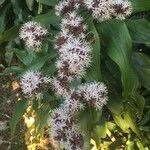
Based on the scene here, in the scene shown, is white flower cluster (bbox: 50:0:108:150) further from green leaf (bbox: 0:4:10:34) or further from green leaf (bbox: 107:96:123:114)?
green leaf (bbox: 0:4:10:34)

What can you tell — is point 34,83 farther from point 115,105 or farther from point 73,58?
point 115,105

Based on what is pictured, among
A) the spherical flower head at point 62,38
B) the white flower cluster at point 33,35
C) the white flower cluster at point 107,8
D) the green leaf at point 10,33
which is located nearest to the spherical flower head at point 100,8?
the white flower cluster at point 107,8

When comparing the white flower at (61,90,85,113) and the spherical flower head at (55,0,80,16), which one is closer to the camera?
the white flower at (61,90,85,113)

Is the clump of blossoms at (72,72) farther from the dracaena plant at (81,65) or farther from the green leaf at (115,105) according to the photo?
the green leaf at (115,105)

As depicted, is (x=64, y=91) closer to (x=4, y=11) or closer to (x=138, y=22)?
(x=138, y=22)

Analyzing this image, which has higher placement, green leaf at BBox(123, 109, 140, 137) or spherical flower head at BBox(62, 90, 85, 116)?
spherical flower head at BBox(62, 90, 85, 116)

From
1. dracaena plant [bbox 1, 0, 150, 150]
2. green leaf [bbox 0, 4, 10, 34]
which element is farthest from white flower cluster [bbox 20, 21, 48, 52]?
green leaf [bbox 0, 4, 10, 34]
